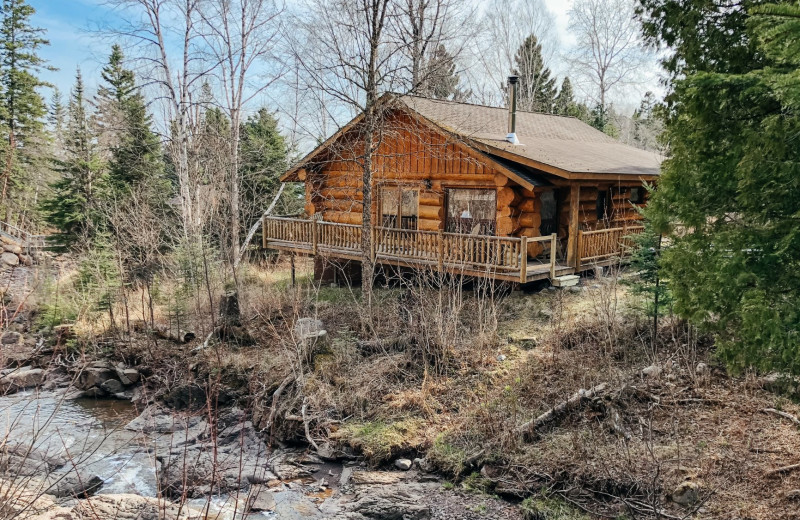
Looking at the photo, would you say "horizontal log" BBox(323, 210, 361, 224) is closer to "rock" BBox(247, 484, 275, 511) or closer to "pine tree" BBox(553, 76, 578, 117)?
"rock" BBox(247, 484, 275, 511)

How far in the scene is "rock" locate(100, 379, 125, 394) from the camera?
13000mm

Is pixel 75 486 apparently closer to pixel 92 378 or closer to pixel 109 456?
pixel 109 456

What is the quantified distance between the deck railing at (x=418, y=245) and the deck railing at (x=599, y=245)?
788 millimetres

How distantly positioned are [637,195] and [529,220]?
5.08 meters

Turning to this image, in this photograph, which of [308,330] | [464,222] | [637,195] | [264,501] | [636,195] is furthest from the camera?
[637,195]

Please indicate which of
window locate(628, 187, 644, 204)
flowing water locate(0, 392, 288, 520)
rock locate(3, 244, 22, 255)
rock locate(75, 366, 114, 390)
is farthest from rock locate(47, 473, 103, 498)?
rock locate(3, 244, 22, 255)

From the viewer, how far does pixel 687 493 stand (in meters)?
6.59

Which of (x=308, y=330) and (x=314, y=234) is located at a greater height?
(x=314, y=234)

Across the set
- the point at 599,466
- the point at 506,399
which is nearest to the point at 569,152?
the point at 506,399

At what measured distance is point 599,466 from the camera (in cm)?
739

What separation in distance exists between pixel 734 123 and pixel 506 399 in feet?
19.3

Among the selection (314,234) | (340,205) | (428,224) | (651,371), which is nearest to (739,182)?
(651,371)

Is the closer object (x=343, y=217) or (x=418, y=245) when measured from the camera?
(x=418, y=245)

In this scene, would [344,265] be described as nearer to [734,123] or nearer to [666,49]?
[666,49]
